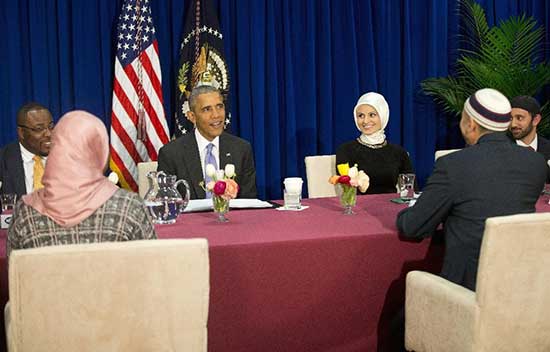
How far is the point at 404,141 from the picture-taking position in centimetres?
649

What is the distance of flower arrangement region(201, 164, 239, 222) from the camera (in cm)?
299

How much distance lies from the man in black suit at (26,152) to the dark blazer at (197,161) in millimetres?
696

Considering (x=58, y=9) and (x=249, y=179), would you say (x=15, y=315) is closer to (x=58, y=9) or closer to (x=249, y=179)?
(x=249, y=179)

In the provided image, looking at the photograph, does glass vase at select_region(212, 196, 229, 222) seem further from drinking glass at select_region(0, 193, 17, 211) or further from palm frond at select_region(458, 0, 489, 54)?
palm frond at select_region(458, 0, 489, 54)

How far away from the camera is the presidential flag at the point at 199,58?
547 centimetres

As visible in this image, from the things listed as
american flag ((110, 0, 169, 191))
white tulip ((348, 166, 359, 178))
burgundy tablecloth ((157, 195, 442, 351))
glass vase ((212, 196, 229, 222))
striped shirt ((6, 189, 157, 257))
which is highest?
american flag ((110, 0, 169, 191))

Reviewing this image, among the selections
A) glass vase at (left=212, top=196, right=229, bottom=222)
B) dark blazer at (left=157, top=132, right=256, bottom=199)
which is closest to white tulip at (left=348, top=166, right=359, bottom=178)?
glass vase at (left=212, top=196, right=229, bottom=222)

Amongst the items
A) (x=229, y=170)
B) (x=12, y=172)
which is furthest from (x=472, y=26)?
(x=12, y=172)

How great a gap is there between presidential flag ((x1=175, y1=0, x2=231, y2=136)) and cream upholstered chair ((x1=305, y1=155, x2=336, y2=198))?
1283 mm

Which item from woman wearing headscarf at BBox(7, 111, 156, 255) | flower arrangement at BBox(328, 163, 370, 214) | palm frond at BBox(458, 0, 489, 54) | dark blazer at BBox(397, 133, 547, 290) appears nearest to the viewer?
woman wearing headscarf at BBox(7, 111, 156, 255)

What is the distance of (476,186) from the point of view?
258 cm

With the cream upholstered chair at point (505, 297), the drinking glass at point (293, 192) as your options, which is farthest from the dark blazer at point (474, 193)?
the drinking glass at point (293, 192)

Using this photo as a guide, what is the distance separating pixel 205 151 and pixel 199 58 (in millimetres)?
1535

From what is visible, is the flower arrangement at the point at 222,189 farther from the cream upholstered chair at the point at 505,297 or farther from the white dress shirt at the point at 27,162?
the white dress shirt at the point at 27,162
